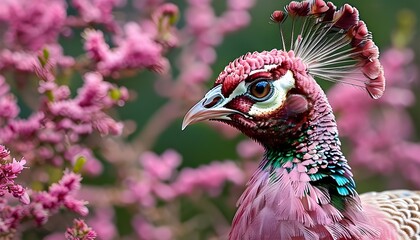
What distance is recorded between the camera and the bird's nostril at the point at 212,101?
1.52 metres

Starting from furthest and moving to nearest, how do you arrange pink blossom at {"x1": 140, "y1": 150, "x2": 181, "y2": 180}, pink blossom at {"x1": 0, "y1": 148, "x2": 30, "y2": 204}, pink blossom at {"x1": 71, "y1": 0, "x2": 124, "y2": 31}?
1. pink blossom at {"x1": 140, "y1": 150, "x2": 181, "y2": 180}
2. pink blossom at {"x1": 71, "y1": 0, "x2": 124, "y2": 31}
3. pink blossom at {"x1": 0, "y1": 148, "x2": 30, "y2": 204}

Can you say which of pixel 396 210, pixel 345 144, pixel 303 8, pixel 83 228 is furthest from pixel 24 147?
pixel 345 144

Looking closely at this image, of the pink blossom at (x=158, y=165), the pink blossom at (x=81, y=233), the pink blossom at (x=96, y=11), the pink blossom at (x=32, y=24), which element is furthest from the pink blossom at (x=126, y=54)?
the pink blossom at (x=158, y=165)

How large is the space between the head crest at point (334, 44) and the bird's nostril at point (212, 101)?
0.21m

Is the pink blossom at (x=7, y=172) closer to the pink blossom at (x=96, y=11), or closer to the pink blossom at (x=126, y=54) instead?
the pink blossom at (x=126, y=54)

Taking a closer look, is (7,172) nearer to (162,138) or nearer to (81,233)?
(81,233)

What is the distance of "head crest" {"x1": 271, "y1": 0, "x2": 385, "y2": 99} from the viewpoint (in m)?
1.56

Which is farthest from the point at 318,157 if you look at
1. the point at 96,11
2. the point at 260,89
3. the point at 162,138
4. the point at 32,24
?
the point at 162,138

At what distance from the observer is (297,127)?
153 centimetres

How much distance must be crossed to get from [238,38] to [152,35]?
1847mm

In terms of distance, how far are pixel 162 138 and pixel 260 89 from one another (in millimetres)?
2140

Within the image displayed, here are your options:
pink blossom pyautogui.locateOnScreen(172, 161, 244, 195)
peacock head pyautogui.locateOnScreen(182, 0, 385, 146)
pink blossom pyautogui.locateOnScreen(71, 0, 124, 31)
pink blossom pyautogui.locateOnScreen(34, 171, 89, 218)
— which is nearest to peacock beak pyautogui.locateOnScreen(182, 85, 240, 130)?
peacock head pyautogui.locateOnScreen(182, 0, 385, 146)

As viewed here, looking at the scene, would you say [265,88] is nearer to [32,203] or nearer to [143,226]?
[32,203]

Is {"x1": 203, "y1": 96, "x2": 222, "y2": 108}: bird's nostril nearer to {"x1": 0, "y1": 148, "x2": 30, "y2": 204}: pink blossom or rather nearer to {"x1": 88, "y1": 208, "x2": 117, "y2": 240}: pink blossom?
{"x1": 0, "y1": 148, "x2": 30, "y2": 204}: pink blossom
